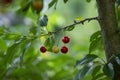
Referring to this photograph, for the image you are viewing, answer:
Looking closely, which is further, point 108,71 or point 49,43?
point 49,43

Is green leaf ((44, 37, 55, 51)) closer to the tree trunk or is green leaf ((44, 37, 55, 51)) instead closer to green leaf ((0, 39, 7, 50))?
the tree trunk

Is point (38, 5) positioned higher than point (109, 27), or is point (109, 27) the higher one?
point (38, 5)

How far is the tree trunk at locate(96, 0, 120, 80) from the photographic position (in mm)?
1076

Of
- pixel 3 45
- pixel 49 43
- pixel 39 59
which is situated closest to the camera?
pixel 49 43

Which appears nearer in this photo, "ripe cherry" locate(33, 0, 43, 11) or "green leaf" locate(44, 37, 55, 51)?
"ripe cherry" locate(33, 0, 43, 11)

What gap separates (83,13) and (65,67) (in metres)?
5.01

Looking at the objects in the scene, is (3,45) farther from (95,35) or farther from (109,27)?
(109,27)

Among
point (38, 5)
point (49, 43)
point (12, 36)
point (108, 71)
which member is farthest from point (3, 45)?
point (108, 71)

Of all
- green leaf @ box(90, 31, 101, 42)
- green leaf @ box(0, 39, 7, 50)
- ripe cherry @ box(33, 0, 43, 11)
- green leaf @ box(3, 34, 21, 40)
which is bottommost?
green leaf @ box(90, 31, 101, 42)

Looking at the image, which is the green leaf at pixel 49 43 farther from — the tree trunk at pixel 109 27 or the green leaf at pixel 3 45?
the green leaf at pixel 3 45

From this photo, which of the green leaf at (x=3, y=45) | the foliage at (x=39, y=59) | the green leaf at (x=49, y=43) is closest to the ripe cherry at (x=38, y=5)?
the foliage at (x=39, y=59)

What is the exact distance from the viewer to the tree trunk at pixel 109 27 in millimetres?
1076

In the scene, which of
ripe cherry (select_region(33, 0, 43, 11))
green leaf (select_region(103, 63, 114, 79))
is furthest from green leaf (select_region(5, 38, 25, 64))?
green leaf (select_region(103, 63, 114, 79))

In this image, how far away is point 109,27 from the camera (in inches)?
42.5
